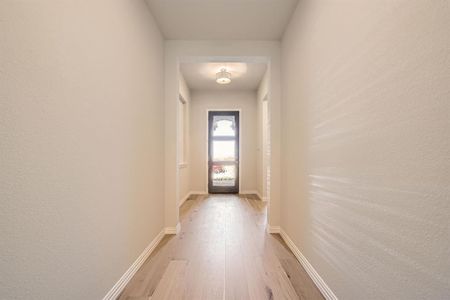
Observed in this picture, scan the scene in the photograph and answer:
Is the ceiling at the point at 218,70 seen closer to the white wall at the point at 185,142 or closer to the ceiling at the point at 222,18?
the white wall at the point at 185,142

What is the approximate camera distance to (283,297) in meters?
1.72

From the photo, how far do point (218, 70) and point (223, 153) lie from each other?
7.65 ft

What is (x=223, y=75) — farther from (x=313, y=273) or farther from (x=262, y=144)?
(x=313, y=273)

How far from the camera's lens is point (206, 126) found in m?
6.43

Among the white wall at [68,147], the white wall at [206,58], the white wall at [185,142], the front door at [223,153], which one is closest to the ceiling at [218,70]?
the white wall at [185,142]

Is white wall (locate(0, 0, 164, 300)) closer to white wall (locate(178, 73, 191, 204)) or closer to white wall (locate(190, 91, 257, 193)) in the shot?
white wall (locate(178, 73, 191, 204))

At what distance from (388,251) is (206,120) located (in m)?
5.59

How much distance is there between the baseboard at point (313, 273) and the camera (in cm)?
166

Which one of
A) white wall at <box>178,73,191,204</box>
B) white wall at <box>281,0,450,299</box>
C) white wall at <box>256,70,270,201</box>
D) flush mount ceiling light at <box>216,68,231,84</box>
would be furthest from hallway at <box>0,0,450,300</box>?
white wall at <box>178,73,191,204</box>

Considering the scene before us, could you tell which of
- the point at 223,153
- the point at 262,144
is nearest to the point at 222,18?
the point at 262,144

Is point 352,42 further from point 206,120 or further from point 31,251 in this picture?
point 206,120

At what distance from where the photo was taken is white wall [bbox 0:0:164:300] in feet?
3.00

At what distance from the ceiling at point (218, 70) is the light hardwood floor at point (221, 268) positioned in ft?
8.79

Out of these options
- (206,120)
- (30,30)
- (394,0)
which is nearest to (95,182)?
(30,30)
